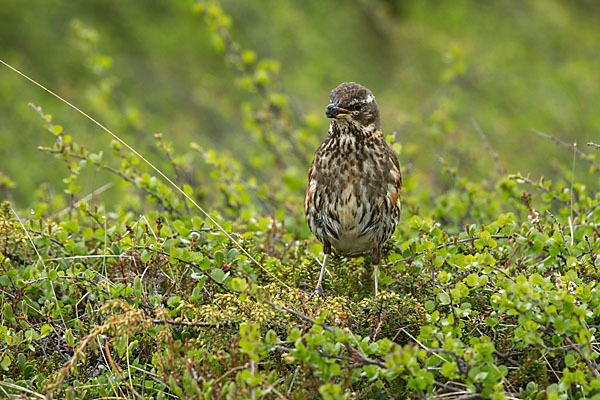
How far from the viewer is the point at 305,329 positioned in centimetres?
354

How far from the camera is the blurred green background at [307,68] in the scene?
1072cm

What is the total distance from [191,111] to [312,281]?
9480mm

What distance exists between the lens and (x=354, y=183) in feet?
14.9

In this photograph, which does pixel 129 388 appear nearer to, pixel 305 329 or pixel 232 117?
pixel 305 329

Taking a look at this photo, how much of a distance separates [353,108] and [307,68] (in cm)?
883

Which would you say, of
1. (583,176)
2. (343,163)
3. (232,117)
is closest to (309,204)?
(343,163)

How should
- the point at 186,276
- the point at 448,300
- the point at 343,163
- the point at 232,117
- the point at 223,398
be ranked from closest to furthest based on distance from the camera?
the point at 223,398
the point at 448,300
the point at 186,276
the point at 343,163
the point at 232,117

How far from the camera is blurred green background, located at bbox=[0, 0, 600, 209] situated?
10.7 meters

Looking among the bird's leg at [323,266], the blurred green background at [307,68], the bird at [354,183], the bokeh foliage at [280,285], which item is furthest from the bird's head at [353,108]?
the blurred green background at [307,68]

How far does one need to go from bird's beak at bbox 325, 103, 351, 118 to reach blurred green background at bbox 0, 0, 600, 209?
15.9 ft

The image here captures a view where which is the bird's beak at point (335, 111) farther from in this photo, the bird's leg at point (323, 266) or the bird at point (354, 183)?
the bird's leg at point (323, 266)

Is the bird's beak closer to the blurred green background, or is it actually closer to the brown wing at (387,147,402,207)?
the brown wing at (387,147,402,207)

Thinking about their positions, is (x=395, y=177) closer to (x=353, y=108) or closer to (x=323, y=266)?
(x=353, y=108)

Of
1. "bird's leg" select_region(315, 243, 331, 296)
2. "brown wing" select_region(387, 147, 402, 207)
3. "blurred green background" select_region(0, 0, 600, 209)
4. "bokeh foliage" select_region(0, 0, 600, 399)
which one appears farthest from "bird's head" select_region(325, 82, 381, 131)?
"blurred green background" select_region(0, 0, 600, 209)
